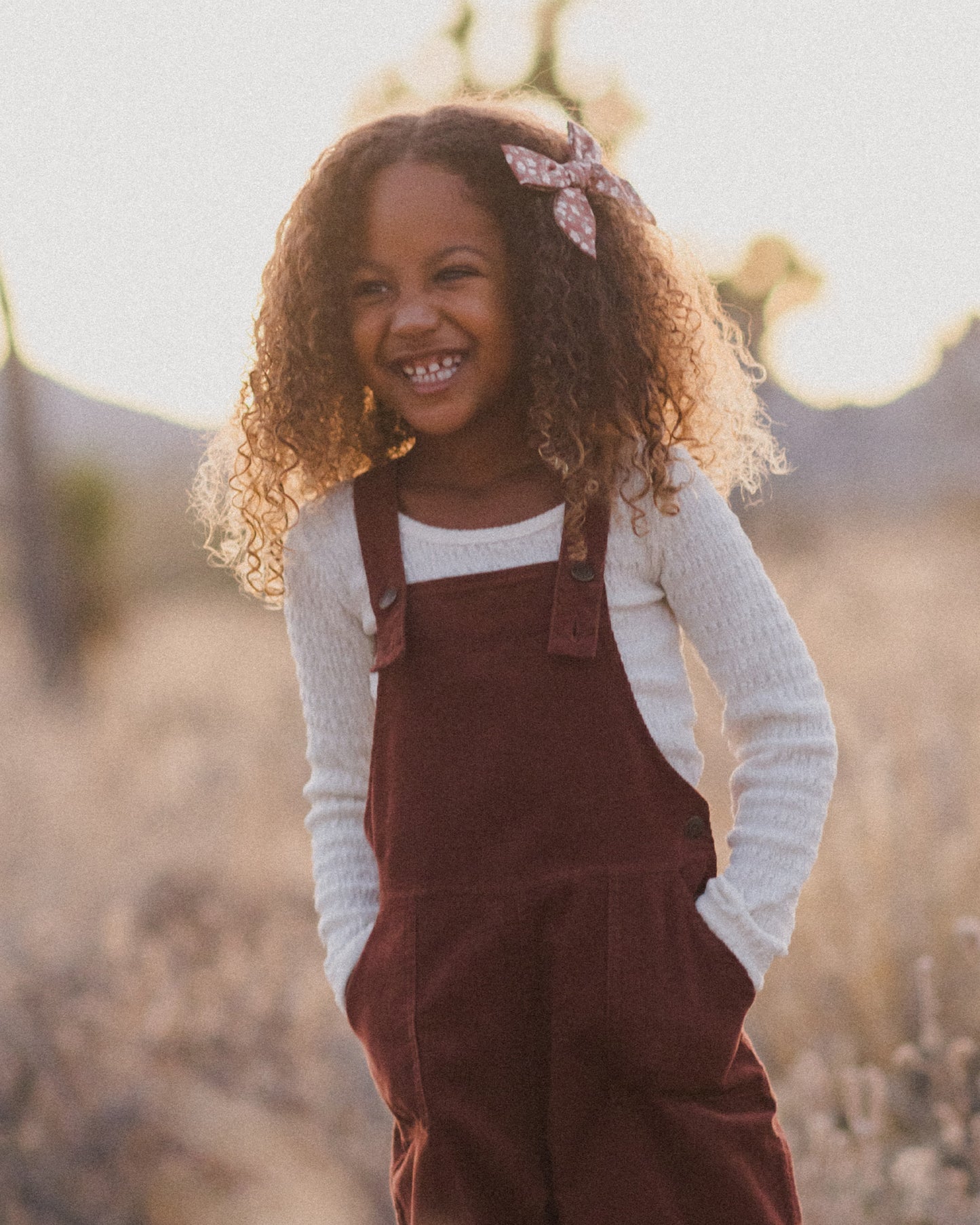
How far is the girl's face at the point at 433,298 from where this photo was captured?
61.7 inches

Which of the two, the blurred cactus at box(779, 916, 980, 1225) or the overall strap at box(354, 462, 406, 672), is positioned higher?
the overall strap at box(354, 462, 406, 672)

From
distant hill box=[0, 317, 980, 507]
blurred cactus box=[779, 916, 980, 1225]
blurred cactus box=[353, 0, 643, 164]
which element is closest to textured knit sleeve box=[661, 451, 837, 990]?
blurred cactus box=[779, 916, 980, 1225]

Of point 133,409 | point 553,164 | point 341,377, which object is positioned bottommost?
point 133,409

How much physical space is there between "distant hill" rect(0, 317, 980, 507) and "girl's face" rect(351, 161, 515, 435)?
2.40 ft

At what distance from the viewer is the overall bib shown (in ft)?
4.70

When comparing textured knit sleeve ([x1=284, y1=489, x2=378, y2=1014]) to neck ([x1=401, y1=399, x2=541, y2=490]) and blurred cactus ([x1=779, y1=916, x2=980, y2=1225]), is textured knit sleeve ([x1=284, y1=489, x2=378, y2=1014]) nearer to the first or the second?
neck ([x1=401, y1=399, x2=541, y2=490])

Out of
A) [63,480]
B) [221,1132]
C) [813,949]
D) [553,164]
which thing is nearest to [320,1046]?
[221,1132]

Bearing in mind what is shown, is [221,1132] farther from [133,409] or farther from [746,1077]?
[133,409]

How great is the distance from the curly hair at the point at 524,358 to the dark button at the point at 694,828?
38 cm

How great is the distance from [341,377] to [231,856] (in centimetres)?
298

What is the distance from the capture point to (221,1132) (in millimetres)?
2459

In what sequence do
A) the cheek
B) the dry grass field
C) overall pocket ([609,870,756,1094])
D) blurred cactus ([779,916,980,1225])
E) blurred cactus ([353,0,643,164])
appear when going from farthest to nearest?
1. blurred cactus ([353,0,643,164])
2. the dry grass field
3. blurred cactus ([779,916,980,1225])
4. the cheek
5. overall pocket ([609,870,756,1094])

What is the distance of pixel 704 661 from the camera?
1599mm

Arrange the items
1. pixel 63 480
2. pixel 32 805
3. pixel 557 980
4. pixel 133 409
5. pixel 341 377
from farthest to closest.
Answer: pixel 133 409 → pixel 63 480 → pixel 32 805 → pixel 341 377 → pixel 557 980
